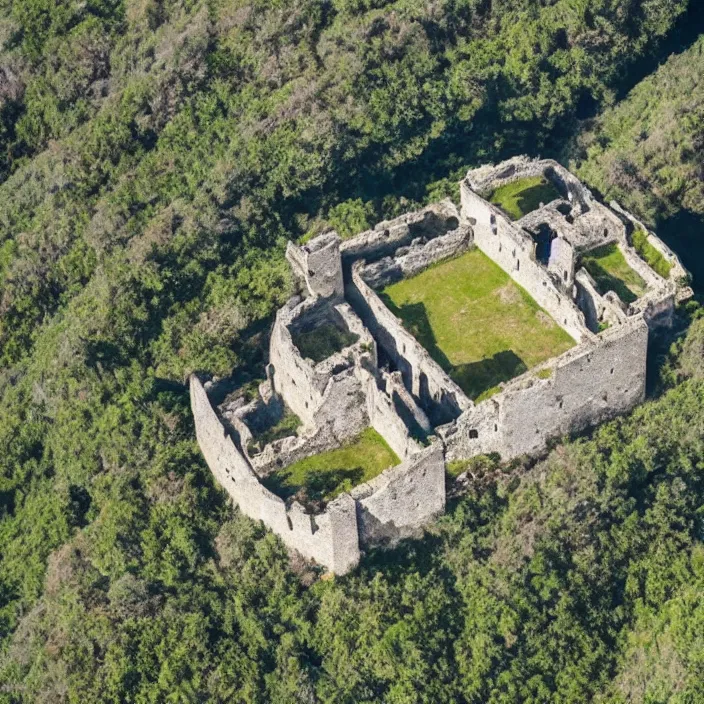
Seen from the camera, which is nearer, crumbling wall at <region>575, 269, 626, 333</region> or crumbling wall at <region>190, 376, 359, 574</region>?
crumbling wall at <region>190, 376, 359, 574</region>

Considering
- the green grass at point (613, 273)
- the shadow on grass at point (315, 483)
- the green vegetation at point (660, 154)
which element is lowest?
the green vegetation at point (660, 154)

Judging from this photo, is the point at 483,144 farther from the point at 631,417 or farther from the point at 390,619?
the point at 390,619

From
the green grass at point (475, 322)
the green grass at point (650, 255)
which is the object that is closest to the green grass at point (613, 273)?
the green grass at point (650, 255)

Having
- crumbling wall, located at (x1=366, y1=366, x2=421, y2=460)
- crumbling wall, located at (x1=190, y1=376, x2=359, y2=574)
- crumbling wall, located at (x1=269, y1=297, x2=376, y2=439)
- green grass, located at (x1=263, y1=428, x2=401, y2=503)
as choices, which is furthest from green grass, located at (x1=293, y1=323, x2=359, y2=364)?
crumbling wall, located at (x1=190, y1=376, x2=359, y2=574)

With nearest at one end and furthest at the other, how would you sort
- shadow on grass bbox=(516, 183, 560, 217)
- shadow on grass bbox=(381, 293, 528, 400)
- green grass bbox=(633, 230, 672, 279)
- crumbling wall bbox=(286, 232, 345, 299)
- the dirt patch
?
1. shadow on grass bbox=(381, 293, 528, 400)
2. the dirt patch
3. crumbling wall bbox=(286, 232, 345, 299)
4. green grass bbox=(633, 230, 672, 279)
5. shadow on grass bbox=(516, 183, 560, 217)

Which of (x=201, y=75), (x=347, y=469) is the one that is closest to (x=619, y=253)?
(x=347, y=469)

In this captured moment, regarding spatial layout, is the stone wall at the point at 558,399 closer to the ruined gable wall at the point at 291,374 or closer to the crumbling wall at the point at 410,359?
the crumbling wall at the point at 410,359

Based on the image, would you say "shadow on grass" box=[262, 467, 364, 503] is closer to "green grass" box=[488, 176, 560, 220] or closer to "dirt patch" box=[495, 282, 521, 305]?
"dirt patch" box=[495, 282, 521, 305]
